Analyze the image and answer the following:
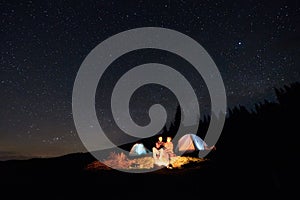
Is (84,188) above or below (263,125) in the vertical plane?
below

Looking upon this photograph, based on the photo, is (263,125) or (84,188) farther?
(263,125)

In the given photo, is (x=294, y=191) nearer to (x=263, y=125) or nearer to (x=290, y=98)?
(x=263, y=125)

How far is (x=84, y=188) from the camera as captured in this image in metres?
9.16

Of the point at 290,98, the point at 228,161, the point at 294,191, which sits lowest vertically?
the point at 294,191

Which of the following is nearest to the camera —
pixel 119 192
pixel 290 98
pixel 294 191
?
pixel 294 191

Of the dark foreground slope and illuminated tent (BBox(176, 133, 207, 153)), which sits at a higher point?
illuminated tent (BBox(176, 133, 207, 153))

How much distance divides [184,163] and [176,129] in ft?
125

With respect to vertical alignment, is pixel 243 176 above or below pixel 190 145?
below

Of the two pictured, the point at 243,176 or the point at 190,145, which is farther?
the point at 190,145

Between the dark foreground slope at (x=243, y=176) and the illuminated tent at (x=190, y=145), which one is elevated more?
the illuminated tent at (x=190, y=145)

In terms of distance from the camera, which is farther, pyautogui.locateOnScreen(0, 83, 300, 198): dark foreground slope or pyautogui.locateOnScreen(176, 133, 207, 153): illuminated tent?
pyautogui.locateOnScreen(176, 133, 207, 153): illuminated tent

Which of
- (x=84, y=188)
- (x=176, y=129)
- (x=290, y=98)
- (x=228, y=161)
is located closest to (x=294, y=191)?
(x=228, y=161)

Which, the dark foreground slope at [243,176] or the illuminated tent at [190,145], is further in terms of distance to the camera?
the illuminated tent at [190,145]

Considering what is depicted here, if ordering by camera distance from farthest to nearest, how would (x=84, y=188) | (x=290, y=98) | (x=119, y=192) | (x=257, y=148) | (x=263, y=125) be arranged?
(x=290, y=98) → (x=263, y=125) → (x=257, y=148) → (x=84, y=188) → (x=119, y=192)
